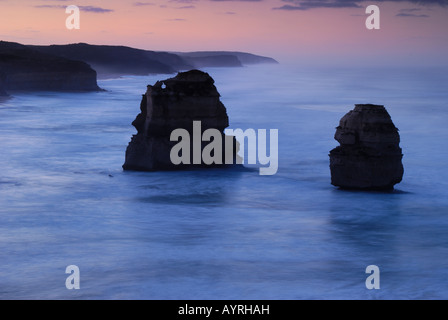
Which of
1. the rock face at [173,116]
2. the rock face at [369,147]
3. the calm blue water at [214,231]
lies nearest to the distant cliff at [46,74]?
the calm blue water at [214,231]

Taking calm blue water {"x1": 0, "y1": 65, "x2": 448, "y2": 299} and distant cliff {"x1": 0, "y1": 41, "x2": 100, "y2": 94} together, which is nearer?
calm blue water {"x1": 0, "y1": 65, "x2": 448, "y2": 299}

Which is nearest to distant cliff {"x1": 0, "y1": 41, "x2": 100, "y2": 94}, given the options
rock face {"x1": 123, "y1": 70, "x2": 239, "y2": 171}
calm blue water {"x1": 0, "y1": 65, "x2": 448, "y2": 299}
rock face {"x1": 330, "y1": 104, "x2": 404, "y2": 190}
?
calm blue water {"x1": 0, "y1": 65, "x2": 448, "y2": 299}

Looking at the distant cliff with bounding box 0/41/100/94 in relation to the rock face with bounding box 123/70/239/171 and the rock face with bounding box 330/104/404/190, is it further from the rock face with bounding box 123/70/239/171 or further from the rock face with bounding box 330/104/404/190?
the rock face with bounding box 330/104/404/190

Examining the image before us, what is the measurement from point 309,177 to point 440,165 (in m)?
8.86

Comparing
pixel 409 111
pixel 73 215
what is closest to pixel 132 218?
pixel 73 215

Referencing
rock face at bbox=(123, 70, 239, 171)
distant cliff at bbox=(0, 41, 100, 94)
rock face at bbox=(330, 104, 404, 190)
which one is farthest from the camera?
distant cliff at bbox=(0, 41, 100, 94)

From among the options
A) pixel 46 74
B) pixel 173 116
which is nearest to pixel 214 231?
pixel 173 116

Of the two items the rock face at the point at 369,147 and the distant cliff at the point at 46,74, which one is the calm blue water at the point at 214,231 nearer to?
the rock face at the point at 369,147

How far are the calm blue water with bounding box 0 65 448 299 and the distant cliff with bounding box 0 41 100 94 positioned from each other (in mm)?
64950

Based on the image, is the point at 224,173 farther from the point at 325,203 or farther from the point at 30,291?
the point at 30,291

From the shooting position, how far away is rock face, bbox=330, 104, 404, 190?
22.8 m

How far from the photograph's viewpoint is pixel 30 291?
1430 centimetres
